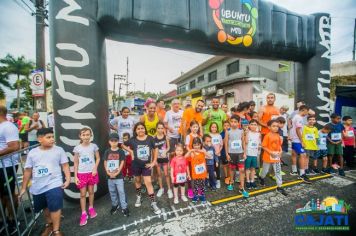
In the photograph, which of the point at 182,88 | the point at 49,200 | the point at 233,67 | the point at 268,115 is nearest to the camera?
the point at 49,200

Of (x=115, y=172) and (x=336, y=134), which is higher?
(x=336, y=134)

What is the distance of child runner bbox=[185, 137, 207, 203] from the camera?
3766mm

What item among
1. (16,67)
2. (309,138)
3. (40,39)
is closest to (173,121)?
(309,138)

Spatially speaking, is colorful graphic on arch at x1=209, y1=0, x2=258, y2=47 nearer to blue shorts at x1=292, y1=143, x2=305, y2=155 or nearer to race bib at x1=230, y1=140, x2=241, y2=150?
race bib at x1=230, y1=140, x2=241, y2=150

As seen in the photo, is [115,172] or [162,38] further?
[162,38]

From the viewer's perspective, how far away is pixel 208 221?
3.10m

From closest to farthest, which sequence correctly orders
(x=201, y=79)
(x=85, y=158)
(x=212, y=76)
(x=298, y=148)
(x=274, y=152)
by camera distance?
(x=85, y=158) < (x=274, y=152) < (x=298, y=148) < (x=212, y=76) < (x=201, y=79)

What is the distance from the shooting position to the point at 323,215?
3.07 m

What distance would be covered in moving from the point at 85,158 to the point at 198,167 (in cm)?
215

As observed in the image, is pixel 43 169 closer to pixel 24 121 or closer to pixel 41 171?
pixel 41 171

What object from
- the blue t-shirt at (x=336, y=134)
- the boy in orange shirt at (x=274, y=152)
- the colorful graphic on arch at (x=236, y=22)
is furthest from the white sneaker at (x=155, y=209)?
the blue t-shirt at (x=336, y=134)

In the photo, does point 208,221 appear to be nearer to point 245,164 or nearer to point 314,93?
point 245,164

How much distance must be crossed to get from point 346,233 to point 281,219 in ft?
2.70

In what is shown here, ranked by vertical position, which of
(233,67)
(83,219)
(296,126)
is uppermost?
(233,67)
